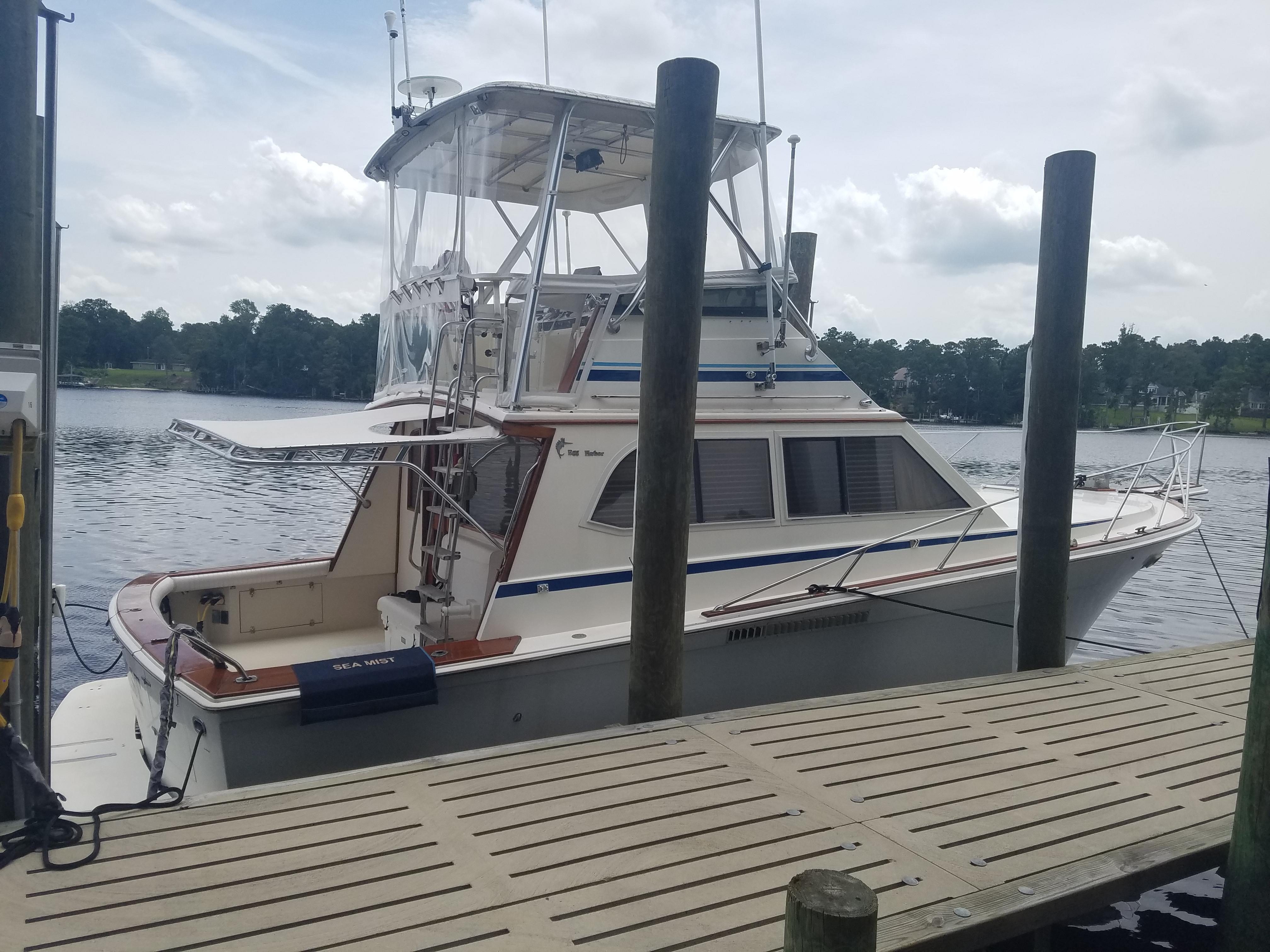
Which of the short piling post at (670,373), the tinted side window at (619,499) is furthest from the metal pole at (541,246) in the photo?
the short piling post at (670,373)

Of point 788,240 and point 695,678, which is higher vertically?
point 788,240

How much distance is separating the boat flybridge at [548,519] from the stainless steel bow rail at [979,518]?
0.04 meters

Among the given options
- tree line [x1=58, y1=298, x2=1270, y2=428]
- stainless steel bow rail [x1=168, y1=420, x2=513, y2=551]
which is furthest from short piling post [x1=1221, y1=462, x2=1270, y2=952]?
tree line [x1=58, y1=298, x2=1270, y2=428]

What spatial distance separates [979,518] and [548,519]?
3068 millimetres

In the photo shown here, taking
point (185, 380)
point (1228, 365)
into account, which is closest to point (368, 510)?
point (1228, 365)

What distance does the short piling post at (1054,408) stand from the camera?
5227mm

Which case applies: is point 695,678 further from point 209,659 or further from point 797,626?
point 209,659

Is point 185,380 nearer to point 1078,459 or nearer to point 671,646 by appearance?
point 1078,459

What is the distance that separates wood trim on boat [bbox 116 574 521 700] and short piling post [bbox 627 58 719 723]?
0.82 meters

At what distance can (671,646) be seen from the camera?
4.38 m

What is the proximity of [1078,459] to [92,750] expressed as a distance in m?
34.2

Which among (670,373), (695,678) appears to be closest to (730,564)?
(695,678)

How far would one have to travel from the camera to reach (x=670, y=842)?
313cm

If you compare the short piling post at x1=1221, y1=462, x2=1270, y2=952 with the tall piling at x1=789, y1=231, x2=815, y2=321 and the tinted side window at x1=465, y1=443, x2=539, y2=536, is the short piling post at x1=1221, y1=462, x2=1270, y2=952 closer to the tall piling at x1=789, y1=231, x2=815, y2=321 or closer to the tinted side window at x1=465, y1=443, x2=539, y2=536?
the tinted side window at x1=465, y1=443, x2=539, y2=536
